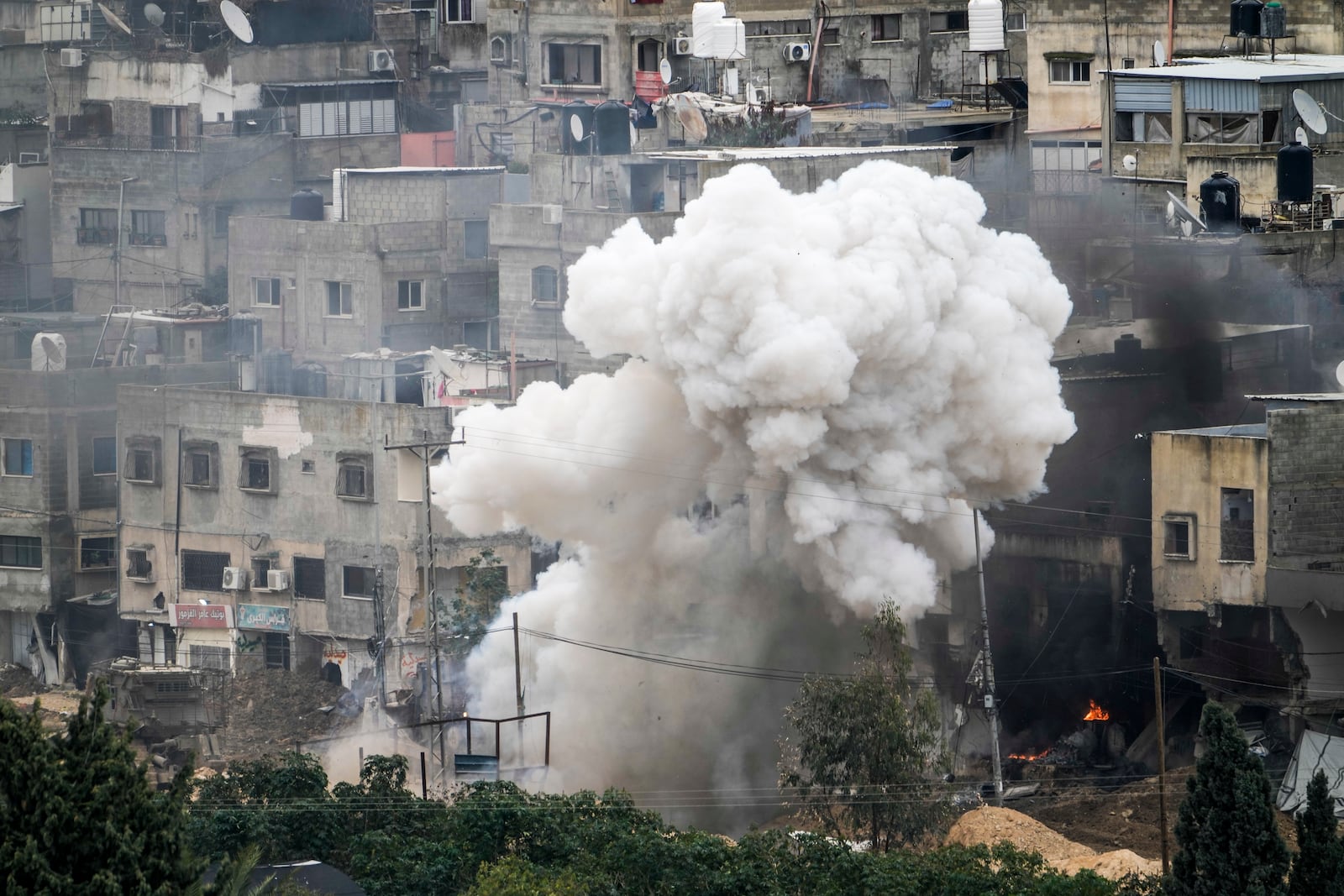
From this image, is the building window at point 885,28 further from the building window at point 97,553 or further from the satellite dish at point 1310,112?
the building window at point 97,553

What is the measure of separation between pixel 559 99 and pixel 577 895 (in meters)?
33.3

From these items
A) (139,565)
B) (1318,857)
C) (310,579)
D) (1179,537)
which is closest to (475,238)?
(310,579)

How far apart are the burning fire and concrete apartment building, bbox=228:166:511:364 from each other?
17.2 metres

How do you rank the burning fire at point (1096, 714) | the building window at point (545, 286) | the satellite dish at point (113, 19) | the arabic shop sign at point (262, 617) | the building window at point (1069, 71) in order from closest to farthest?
the burning fire at point (1096, 714)
the arabic shop sign at point (262, 617)
the building window at point (545, 286)
the building window at point (1069, 71)
the satellite dish at point (113, 19)

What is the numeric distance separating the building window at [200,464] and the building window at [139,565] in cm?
194

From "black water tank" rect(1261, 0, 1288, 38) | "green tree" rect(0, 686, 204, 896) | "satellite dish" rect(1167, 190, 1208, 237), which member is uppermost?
"black water tank" rect(1261, 0, 1288, 38)

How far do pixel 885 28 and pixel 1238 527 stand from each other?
962 inches

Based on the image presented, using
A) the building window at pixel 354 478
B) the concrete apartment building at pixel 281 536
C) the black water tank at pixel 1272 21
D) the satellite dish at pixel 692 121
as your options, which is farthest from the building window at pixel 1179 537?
the black water tank at pixel 1272 21

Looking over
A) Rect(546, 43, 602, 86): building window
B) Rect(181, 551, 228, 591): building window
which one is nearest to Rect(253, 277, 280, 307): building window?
Rect(181, 551, 228, 591): building window

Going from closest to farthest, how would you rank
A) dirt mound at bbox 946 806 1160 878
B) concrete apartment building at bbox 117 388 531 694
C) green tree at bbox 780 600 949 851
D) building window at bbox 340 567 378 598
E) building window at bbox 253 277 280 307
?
dirt mound at bbox 946 806 1160 878
green tree at bbox 780 600 949 851
concrete apartment building at bbox 117 388 531 694
building window at bbox 340 567 378 598
building window at bbox 253 277 280 307

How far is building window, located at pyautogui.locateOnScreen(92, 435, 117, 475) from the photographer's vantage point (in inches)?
2131

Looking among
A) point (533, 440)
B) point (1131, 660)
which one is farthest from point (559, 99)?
point (1131, 660)

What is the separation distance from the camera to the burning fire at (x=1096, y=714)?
43812 millimetres

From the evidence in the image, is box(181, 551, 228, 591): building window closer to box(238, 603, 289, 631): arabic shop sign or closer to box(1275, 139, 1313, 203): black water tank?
box(238, 603, 289, 631): arabic shop sign
